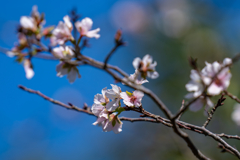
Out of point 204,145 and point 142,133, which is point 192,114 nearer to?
point 204,145

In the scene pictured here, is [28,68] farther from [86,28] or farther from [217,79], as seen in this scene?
[217,79]

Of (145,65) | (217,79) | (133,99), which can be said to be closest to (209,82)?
(217,79)

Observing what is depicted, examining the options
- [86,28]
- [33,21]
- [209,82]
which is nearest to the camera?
[209,82]

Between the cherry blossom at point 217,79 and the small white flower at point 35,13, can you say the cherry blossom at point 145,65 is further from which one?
the small white flower at point 35,13

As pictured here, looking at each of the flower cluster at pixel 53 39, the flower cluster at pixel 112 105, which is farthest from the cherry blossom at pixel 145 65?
the flower cluster at pixel 53 39

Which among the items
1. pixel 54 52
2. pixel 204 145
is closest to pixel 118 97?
pixel 54 52
